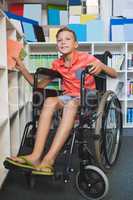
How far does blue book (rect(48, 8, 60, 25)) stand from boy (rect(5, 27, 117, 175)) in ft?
5.94

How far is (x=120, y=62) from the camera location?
3.40 metres

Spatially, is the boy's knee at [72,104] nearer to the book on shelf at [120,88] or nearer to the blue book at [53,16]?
the book on shelf at [120,88]

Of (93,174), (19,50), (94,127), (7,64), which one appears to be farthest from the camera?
(19,50)

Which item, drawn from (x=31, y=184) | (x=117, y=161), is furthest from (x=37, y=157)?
(x=117, y=161)

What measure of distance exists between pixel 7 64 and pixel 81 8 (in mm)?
2034

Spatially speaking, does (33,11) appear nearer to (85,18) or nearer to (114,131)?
(85,18)

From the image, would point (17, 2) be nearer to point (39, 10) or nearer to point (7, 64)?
point (39, 10)

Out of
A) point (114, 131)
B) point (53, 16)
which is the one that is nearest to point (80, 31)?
point (53, 16)

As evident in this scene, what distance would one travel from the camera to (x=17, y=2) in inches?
141

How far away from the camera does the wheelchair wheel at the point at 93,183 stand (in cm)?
140

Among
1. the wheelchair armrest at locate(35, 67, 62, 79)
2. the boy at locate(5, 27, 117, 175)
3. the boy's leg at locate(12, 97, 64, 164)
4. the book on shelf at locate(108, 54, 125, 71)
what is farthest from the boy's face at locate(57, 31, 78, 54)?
the book on shelf at locate(108, 54, 125, 71)

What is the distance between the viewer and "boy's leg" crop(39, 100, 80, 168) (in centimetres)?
146

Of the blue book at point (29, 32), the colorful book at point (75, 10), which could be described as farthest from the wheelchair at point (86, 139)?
the colorful book at point (75, 10)

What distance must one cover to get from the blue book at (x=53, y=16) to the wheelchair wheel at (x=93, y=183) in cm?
256
